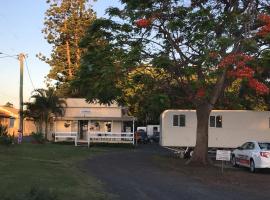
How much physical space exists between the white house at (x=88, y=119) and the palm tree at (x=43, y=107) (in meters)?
1.94

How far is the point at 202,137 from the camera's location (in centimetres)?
2852

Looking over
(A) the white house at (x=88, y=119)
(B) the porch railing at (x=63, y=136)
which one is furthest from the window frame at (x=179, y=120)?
(A) the white house at (x=88, y=119)

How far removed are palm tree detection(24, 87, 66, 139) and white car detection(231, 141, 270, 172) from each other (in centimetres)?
2727

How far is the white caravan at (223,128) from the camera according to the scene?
116ft

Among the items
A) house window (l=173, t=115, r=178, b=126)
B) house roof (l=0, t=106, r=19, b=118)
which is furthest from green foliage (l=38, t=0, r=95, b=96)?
house window (l=173, t=115, r=178, b=126)

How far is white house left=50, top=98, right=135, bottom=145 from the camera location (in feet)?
177

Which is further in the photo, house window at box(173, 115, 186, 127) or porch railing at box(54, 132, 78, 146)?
porch railing at box(54, 132, 78, 146)

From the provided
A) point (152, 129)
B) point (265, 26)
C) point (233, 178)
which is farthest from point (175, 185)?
point (152, 129)

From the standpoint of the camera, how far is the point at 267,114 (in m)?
35.6

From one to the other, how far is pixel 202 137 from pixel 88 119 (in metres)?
26.1

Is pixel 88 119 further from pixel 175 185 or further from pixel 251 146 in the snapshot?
pixel 175 185

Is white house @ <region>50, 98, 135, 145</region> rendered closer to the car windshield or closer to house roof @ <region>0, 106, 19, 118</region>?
house roof @ <region>0, 106, 19, 118</region>

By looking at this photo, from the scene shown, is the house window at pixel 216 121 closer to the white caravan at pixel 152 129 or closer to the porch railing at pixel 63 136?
the porch railing at pixel 63 136

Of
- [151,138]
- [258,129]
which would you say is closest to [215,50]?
[258,129]
